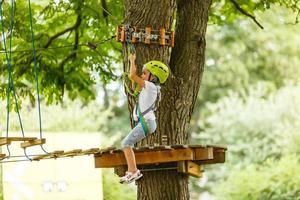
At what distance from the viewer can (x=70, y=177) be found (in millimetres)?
11680

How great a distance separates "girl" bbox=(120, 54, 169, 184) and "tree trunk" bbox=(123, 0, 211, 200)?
757 millimetres

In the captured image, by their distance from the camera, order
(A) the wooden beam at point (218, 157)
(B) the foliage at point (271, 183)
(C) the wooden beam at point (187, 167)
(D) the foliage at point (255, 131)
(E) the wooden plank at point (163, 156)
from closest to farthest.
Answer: (E) the wooden plank at point (163, 156), (C) the wooden beam at point (187, 167), (A) the wooden beam at point (218, 157), (B) the foliage at point (271, 183), (D) the foliage at point (255, 131)

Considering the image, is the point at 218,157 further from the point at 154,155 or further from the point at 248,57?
the point at 248,57

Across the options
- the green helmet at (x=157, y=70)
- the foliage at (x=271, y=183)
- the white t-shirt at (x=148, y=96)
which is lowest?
the foliage at (x=271, y=183)

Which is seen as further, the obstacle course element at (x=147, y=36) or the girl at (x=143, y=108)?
the obstacle course element at (x=147, y=36)

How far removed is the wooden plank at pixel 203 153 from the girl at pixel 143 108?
1.21 ft

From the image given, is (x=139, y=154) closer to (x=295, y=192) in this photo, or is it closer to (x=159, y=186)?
(x=159, y=186)

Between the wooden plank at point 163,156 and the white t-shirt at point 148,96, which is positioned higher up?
the white t-shirt at point 148,96

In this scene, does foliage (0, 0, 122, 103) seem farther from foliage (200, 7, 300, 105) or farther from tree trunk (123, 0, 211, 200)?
foliage (200, 7, 300, 105)

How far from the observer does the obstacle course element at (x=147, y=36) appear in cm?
586

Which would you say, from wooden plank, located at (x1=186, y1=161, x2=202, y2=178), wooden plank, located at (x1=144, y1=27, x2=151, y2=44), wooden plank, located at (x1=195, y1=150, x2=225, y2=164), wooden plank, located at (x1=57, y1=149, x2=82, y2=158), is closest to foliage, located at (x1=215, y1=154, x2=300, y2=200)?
wooden plank, located at (x1=186, y1=161, x2=202, y2=178)

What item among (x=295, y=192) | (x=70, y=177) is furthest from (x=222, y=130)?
(x=70, y=177)

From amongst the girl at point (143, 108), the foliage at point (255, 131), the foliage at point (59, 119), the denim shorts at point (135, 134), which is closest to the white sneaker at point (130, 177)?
the girl at point (143, 108)

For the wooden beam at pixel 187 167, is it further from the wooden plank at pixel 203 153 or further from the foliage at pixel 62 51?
the foliage at pixel 62 51
